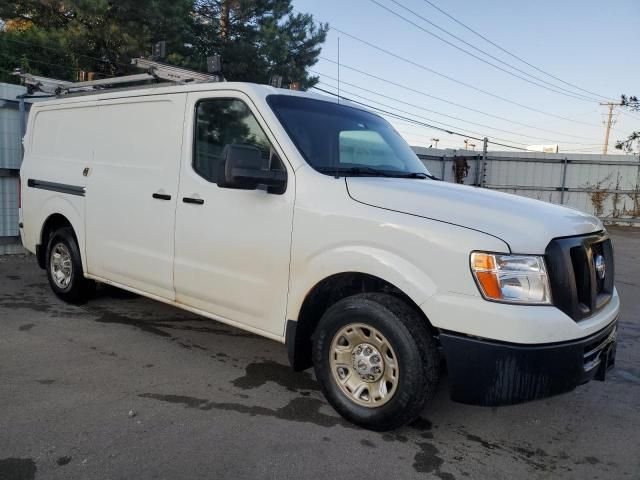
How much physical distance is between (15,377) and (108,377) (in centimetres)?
64

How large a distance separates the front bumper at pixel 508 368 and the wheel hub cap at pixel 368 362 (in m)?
0.46

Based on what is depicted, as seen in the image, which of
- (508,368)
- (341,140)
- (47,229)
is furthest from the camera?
(47,229)

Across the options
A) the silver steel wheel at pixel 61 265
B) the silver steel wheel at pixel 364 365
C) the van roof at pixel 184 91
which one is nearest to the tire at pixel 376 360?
the silver steel wheel at pixel 364 365

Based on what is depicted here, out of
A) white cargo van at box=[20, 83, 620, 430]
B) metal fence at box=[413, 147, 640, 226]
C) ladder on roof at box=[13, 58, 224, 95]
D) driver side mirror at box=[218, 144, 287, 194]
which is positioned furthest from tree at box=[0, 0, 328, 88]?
driver side mirror at box=[218, 144, 287, 194]

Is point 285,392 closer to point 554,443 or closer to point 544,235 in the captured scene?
point 554,443

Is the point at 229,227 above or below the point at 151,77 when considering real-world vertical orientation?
below

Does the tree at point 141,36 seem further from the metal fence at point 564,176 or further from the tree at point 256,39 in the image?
the metal fence at point 564,176

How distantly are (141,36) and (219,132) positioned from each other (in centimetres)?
1308

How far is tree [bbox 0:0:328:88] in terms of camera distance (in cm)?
1498

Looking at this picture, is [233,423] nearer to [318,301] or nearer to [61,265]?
[318,301]

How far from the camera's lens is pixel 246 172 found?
11.2 feet

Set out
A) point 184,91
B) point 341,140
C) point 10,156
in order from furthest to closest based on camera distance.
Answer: point 10,156, point 184,91, point 341,140

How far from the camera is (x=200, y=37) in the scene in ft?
57.8

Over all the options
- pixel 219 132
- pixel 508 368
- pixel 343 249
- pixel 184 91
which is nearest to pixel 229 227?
pixel 219 132
